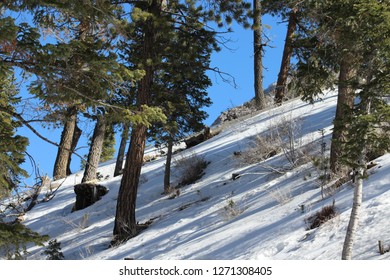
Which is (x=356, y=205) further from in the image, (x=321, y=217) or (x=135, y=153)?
(x=135, y=153)

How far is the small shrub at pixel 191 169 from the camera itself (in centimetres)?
1752

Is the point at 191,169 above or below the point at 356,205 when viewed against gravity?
above

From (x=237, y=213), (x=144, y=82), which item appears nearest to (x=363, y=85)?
(x=237, y=213)

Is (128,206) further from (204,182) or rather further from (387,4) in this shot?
(387,4)

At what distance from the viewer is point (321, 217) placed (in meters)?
9.18

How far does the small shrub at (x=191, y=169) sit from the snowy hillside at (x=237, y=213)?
270 millimetres

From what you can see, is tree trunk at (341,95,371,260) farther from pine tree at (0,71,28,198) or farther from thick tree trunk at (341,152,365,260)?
pine tree at (0,71,28,198)

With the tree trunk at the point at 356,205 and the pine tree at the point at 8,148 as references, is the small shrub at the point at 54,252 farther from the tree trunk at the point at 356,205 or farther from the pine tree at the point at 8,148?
the tree trunk at the point at 356,205

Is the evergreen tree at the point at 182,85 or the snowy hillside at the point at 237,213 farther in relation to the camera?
the evergreen tree at the point at 182,85

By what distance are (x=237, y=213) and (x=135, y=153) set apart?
12.0 feet

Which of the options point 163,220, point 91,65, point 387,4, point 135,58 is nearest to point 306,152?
point 163,220

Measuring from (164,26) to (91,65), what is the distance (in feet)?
17.8

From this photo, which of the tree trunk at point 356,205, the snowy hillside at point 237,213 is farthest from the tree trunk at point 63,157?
the tree trunk at point 356,205
